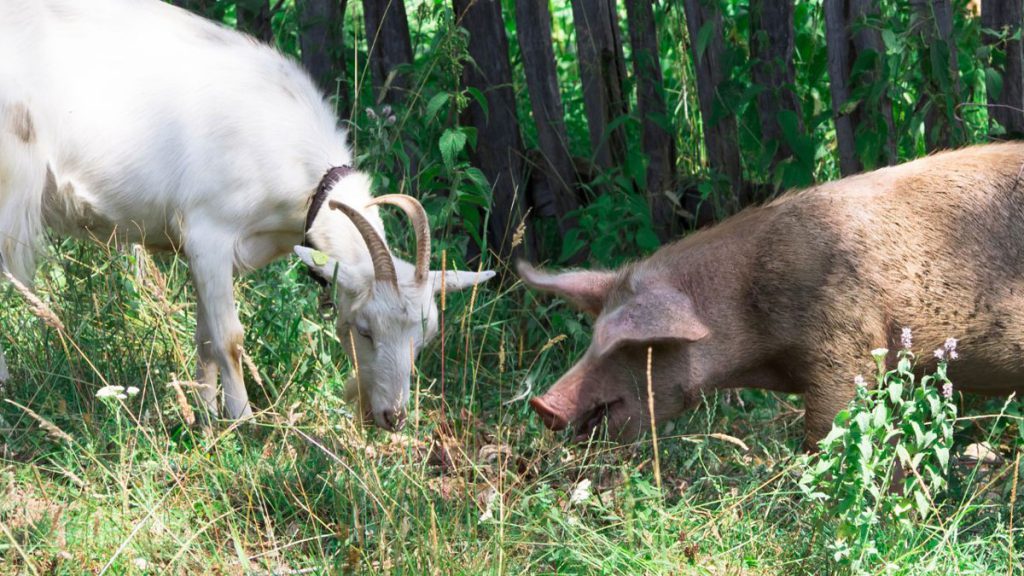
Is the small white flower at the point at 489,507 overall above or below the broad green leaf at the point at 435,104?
below

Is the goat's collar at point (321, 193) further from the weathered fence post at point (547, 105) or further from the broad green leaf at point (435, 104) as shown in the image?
the weathered fence post at point (547, 105)

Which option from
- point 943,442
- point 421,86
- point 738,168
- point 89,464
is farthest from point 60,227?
point 943,442

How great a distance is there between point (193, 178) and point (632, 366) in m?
2.05

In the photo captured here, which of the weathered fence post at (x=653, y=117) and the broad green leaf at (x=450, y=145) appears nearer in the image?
the broad green leaf at (x=450, y=145)

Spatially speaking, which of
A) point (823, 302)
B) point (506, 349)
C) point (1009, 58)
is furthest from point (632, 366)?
point (1009, 58)

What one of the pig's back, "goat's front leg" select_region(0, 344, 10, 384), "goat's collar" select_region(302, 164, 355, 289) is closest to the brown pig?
the pig's back

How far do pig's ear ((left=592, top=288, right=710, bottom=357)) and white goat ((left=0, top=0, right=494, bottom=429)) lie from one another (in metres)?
0.90

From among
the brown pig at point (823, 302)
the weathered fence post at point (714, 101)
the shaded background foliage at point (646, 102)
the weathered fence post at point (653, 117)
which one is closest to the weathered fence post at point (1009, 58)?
the shaded background foliage at point (646, 102)

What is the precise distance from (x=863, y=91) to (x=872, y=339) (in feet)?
5.06

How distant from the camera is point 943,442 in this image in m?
3.78

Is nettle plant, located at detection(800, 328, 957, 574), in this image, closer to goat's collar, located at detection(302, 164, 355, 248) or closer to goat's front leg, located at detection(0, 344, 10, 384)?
goat's collar, located at detection(302, 164, 355, 248)

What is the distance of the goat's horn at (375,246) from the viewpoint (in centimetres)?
495

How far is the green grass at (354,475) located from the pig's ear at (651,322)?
0.30 m

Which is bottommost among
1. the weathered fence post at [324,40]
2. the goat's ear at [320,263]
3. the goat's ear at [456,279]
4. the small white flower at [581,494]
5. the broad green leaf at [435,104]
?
the small white flower at [581,494]
